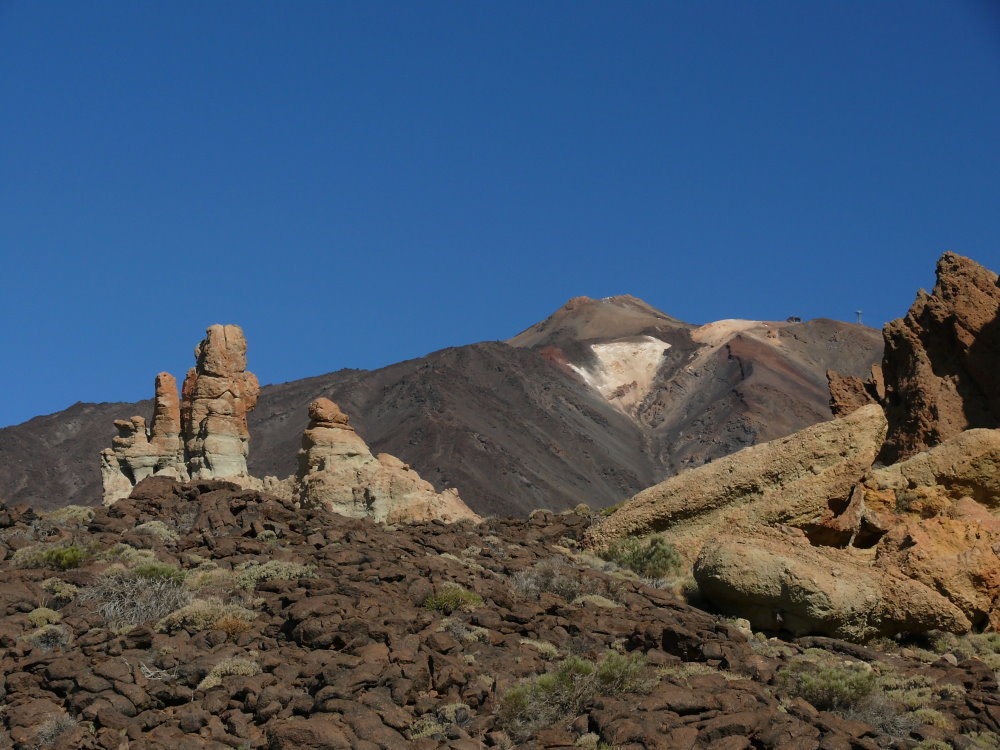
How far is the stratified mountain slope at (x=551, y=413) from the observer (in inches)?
3743

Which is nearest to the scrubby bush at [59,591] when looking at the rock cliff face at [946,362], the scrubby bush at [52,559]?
the scrubby bush at [52,559]

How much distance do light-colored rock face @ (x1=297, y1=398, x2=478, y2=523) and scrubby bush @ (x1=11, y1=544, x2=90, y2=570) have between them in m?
7.75

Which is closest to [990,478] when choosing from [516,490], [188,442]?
[188,442]

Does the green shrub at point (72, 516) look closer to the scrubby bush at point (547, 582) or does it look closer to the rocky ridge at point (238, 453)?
the rocky ridge at point (238, 453)

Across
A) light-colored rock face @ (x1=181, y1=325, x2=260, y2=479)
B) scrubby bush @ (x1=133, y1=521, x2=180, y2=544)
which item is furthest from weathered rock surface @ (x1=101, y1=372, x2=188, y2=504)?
scrubby bush @ (x1=133, y1=521, x2=180, y2=544)

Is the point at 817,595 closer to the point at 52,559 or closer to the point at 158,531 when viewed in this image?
the point at 158,531

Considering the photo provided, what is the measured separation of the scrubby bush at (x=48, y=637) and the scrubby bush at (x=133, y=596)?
533 millimetres

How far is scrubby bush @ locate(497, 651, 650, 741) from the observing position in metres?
10.6

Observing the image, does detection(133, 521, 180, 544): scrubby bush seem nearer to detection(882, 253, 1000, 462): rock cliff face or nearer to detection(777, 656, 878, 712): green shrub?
detection(777, 656, 878, 712): green shrub

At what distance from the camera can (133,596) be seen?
13266 millimetres

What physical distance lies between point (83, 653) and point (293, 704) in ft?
8.09

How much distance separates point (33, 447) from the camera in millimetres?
106125

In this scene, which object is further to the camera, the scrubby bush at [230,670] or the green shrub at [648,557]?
the green shrub at [648,557]

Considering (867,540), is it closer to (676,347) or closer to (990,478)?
(990,478)
